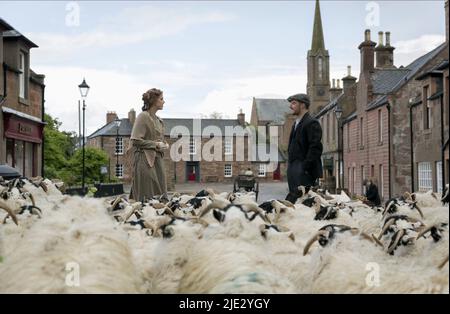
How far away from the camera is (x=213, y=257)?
3.02 metres

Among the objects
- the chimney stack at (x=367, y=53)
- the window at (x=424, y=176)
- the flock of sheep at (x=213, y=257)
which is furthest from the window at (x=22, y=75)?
the chimney stack at (x=367, y=53)

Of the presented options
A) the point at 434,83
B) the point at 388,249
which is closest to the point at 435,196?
the point at 388,249

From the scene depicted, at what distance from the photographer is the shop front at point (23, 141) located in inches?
795

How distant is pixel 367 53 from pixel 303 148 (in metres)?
37.7

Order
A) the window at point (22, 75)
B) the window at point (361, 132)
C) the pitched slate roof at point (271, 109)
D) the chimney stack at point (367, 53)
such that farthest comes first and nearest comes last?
1. the pitched slate roof at point (271, 109)
2. the window at point (361, 132)
3. the chimney stack at point (367, 53)
4. the window at point (22, 75)

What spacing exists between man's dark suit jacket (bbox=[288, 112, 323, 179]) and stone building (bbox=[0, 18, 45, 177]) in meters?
14.3

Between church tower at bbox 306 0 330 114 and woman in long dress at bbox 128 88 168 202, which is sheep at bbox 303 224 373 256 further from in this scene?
church tower at bbox 306 0 330 114

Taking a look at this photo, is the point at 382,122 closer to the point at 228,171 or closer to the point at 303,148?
the point at 303,148

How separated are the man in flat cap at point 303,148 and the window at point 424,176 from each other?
70.6 feet

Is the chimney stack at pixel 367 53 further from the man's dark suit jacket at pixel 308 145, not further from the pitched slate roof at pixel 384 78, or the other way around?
the man's dark suit jacket at pixel 308 145

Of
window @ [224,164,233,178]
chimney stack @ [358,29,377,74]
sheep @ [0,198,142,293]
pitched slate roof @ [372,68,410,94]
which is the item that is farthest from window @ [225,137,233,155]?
sheep @ [0,198,142,293]

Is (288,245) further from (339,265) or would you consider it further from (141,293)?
(141,293)

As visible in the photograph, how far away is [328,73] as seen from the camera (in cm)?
9050
